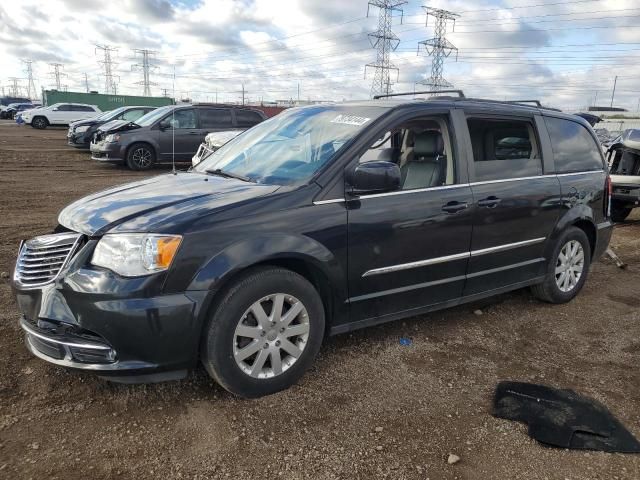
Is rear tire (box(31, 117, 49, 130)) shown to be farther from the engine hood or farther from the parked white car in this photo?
the engine hood

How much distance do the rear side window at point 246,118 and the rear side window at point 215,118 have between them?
0.81ft

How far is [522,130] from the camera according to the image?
14.8ft

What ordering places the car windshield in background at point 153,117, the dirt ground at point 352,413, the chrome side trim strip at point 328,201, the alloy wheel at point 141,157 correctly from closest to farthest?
the dirt ground at point 352,413 < the chrome side trim strip at point 328,201 < the alloy wheel at point 141,157 < the car windshield in background at point 153,117

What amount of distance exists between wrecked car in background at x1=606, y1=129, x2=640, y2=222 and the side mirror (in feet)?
23.2

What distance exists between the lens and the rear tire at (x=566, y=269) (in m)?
4.81

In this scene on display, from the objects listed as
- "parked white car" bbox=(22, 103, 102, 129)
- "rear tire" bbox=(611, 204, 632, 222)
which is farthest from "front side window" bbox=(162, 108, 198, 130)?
"parked white car" bbox=(22, 103, 102, 129)

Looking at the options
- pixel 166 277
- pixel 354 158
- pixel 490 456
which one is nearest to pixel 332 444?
pixel 490 456

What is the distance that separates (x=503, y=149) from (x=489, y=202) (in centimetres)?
57

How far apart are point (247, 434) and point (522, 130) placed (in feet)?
10.9

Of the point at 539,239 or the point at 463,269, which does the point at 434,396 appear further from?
the point at 539,239

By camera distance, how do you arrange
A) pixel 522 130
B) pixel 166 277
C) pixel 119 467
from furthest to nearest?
pixel 522 130 < pixel 166 277 < pixel 119 467

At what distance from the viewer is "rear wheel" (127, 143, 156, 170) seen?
13938 millimetres

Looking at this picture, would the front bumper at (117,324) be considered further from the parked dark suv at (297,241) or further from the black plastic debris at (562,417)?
the black plastic debris at (562,417)

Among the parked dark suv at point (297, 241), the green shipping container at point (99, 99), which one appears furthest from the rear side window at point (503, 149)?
the green shipping container at point (99, 99)
